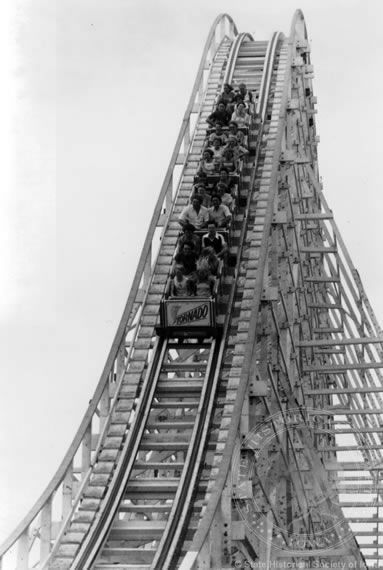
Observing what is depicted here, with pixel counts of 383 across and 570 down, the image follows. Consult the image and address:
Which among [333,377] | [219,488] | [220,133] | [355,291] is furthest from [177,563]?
[333,377]

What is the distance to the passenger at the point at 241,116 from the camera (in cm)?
2667

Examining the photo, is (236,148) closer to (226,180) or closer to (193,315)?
(226,180)

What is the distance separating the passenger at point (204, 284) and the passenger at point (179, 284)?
0.51 ft

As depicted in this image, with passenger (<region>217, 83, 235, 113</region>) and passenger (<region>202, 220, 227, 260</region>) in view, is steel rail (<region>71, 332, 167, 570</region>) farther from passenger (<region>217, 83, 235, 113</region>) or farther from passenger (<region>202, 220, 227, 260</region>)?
passenger (<region>217, 83, 235, 113</region>)

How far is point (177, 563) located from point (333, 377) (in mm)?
13282

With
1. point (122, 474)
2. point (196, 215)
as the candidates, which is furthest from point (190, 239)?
point (122, 474)

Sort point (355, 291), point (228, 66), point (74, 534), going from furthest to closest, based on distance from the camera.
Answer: point (228, 66)
point (355, 291)
point (74, 534)

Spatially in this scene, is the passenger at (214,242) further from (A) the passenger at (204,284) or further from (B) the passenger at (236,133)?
(B) the passenger at (236,133)

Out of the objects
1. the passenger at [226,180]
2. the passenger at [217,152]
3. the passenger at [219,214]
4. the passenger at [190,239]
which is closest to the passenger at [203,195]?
the passenger at [219,214]

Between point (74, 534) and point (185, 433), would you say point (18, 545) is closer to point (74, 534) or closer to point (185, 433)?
point (74, 534)

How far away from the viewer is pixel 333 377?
3072cm

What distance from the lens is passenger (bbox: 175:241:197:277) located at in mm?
21906

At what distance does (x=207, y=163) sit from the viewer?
25.3 meters

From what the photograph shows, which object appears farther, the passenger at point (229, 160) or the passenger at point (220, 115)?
the passenger at point (220, 115)
